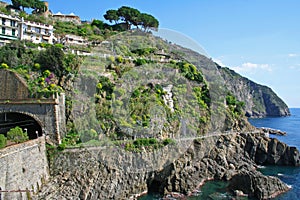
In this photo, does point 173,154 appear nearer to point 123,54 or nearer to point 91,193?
point 91,193

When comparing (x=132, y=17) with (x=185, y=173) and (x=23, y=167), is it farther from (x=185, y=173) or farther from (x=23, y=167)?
(x=23, y=167)

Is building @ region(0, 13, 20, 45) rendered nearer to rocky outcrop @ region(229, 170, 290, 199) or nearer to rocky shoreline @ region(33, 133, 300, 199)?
rocky shoreline @ region(33, 133, 300, 199)

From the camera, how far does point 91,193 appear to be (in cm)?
2172

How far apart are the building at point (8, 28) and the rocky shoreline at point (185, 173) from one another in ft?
→ 62.4

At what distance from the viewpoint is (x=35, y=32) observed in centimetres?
3788

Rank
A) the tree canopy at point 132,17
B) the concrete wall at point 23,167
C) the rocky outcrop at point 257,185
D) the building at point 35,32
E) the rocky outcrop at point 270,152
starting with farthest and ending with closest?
the tree canopy at point 132,17, the rocky outcrop at point 270,152, the building at point 35,32, the rocky outcrop at point 257,185, the concrete wall at point 23,167

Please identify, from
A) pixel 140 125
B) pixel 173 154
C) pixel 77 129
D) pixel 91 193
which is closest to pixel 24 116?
pixel 77 129

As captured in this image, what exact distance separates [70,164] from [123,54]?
56.4 ft

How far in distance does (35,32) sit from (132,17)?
62.8ft

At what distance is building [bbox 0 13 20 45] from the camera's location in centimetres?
3416

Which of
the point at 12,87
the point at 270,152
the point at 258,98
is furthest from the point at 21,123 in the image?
the point at 258,98

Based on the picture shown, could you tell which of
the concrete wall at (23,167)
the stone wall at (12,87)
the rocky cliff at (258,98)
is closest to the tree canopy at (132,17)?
the stone wall at (12,87)

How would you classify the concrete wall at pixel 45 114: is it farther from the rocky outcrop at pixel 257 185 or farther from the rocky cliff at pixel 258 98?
the rocky cliff at pixel 258 98

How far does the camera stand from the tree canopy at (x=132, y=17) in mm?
51906
